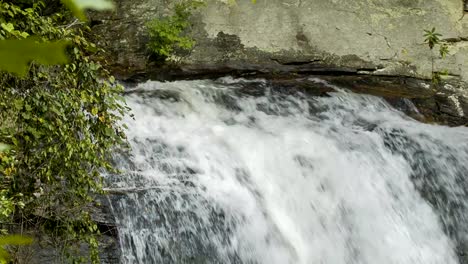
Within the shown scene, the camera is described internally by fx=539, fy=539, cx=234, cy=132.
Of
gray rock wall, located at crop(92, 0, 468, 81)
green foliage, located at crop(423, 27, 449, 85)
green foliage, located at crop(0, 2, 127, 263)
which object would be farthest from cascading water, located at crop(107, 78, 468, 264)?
green foliage, located at crop(423, 27, 449, 85)

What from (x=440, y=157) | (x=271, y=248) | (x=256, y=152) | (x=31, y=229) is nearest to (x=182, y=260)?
(x=271, y=248)

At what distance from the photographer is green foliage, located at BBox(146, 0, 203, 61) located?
655 centimetres

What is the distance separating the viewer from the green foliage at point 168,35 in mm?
6547

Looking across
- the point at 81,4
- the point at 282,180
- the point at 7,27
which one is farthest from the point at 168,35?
the point at 81,4

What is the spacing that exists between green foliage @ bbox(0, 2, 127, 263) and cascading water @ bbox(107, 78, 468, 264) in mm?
682

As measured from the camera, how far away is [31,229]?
3551 mm

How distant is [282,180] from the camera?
529 cm

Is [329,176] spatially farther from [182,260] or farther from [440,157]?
[182,260]

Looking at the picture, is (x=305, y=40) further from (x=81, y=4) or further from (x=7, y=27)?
(x=81, y=4)

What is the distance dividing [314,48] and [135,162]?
10.6ft

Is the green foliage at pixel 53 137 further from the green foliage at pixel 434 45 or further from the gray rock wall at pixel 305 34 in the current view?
the green foliage at pixel 434 45

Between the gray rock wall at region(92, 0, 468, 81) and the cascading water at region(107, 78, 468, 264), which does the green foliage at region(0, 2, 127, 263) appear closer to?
the cascading water at region(107, 78, 468, 264)

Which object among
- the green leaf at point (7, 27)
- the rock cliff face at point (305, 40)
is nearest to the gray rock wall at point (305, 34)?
the rock cliff face at point (305, 40)

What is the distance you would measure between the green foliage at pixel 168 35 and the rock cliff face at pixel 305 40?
0.12 meters
